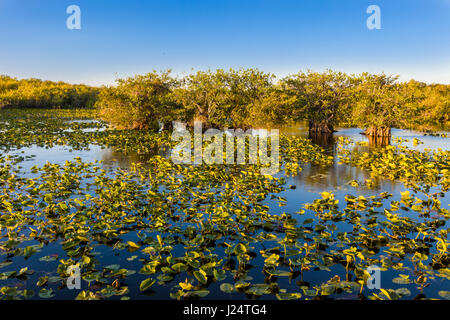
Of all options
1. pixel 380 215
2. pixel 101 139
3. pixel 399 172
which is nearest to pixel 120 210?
pixel 380 215

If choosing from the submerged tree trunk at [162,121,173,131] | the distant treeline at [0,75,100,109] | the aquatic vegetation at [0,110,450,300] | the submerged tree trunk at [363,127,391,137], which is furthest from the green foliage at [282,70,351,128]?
the distant treeline at [0,75,100,109]

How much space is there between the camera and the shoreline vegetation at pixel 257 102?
25.7 meters

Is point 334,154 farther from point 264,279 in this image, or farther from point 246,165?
point 264,279

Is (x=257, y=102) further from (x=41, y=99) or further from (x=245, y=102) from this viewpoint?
(x=41, y=99)

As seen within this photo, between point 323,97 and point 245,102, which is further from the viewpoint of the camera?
point 323,97

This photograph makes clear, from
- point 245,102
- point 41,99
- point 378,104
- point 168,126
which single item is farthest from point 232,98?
point 41,99

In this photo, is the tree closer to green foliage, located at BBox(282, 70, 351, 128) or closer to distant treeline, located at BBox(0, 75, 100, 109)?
green foliage, located at BBox(282, 70, 351, 128)

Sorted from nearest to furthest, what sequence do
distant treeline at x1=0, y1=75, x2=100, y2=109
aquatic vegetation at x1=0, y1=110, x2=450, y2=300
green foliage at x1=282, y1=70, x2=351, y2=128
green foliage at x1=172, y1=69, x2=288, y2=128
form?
aquatic vegetation at x1=0, y1=110, x2=450, y2=300 < green foliage at x1=172, y1=69, x2=288, y2=128 < green foliage at x1=282, y1=70, x2=351, y2=128 < distant treeline at x1=0, y1=75, x2=100, y2=109

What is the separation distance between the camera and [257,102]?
2520 cm

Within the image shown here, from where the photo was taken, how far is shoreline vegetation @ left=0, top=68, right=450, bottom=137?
1010 inches

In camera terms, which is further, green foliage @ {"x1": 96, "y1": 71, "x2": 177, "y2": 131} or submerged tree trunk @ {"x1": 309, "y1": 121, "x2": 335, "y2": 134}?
submerged tree trunk @ {"x1": 309, "y1": 121, "x2": 335, "y2": 134}

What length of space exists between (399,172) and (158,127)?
23802 millimetres

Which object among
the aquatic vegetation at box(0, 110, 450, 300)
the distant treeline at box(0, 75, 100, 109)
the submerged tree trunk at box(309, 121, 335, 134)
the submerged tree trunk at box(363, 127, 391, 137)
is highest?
the distant treeline at box(0, 75, 100, 109)

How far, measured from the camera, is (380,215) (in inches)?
289
